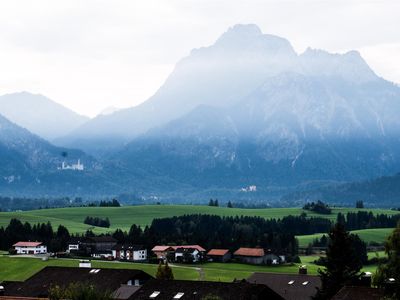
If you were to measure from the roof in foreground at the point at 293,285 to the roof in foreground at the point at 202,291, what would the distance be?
20.4m

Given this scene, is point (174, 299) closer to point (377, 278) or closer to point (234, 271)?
point (377, 278)

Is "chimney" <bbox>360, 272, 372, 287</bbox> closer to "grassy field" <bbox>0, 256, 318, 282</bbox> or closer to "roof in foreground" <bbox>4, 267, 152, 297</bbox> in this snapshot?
"roof in foreground" <bbox>4, 267, 152, 297</bbox>

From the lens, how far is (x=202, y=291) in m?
89.3

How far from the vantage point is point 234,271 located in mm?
170125

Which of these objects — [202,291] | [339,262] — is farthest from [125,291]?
[339,262]

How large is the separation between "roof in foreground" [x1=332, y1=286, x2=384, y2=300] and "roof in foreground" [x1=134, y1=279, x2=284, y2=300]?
35.7 ft

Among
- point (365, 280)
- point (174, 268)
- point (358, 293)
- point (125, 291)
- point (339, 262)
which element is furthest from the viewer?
point (174, 268)

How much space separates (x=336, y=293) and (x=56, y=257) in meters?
123

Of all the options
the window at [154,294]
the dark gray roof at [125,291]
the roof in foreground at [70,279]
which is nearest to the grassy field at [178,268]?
the roof in foreground at [70,279]

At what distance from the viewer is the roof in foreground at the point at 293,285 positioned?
11056cm

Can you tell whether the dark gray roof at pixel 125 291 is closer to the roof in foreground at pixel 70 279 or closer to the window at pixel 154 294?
the roof in foreground at pixel 70 279

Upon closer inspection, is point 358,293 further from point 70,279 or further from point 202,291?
point 70,279

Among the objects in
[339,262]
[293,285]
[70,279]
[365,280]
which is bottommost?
[293,285]

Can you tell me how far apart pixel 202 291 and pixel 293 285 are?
87.3 ft
